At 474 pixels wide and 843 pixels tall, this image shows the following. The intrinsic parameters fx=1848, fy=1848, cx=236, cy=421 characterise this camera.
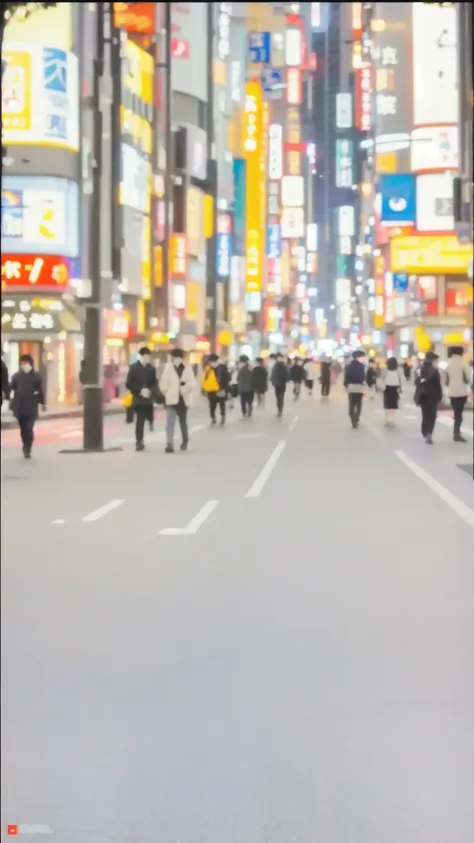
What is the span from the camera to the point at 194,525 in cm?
1630

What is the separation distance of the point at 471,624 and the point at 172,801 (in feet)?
3.00

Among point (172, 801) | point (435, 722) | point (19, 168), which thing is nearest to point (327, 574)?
point (435, 722)

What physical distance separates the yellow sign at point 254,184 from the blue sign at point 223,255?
1644cm

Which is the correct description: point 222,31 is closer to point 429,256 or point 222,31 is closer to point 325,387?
point 429,256

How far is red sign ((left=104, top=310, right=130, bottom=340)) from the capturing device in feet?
249

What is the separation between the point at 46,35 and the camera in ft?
202

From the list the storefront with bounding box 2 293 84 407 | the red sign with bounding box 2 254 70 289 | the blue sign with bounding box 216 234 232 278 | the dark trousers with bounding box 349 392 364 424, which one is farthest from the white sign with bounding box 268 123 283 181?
the dark trousers with bounding box 349 392 364 424

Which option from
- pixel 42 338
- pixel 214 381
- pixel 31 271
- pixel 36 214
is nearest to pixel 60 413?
pixel 42 338

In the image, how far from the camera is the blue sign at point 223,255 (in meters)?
124

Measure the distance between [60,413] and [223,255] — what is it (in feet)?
247

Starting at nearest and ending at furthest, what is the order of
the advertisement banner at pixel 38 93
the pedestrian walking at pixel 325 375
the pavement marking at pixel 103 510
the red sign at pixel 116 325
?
the pavement marking at pixel 103 510 < the advertisement banner at pixel 38 93 < the pedestrian walking at pixel 325 375 < the red sign at pixel 116 325

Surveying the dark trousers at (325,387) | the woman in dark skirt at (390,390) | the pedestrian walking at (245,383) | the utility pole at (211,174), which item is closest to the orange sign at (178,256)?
the utility pole at (211,174)

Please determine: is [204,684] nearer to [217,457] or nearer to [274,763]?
[274,763]

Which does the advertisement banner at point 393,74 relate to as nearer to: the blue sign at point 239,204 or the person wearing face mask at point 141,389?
the person wearing face mask at point 141,389
